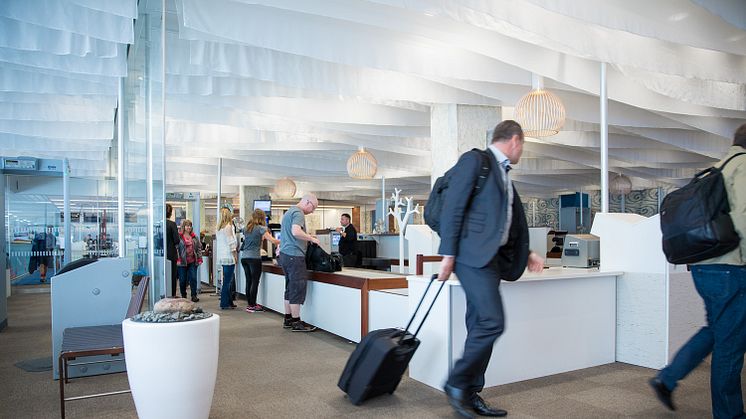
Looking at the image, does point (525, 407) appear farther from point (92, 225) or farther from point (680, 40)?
point (92, 225)

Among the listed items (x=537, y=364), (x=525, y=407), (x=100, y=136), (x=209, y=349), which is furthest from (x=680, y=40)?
(x=100, y=136)

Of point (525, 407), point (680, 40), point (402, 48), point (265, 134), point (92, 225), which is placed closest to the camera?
point (525, 407)

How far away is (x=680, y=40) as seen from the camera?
5121 millimetres

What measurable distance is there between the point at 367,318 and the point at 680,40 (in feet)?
12.5

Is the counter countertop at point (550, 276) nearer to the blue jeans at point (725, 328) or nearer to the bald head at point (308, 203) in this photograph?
the blue jeans at point (725, 328)

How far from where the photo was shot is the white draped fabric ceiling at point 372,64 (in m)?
4.99

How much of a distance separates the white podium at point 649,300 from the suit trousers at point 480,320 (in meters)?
2.01

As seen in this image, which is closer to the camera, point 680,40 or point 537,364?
point 537,364

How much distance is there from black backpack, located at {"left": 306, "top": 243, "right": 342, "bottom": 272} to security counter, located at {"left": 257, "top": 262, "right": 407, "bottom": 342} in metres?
0.07

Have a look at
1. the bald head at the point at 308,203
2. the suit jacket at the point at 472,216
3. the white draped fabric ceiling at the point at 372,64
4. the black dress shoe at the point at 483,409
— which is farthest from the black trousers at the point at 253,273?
the suit jacket at the point at 472,216

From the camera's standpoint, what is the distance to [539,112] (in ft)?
20.3

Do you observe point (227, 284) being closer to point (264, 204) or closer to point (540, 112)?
point (540, 112)

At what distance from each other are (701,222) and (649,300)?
6.18 feet

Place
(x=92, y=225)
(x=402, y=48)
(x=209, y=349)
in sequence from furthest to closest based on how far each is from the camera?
1. (x=92, y=225)
2. (x=402, y=48)
3. (x=209, y=349)
